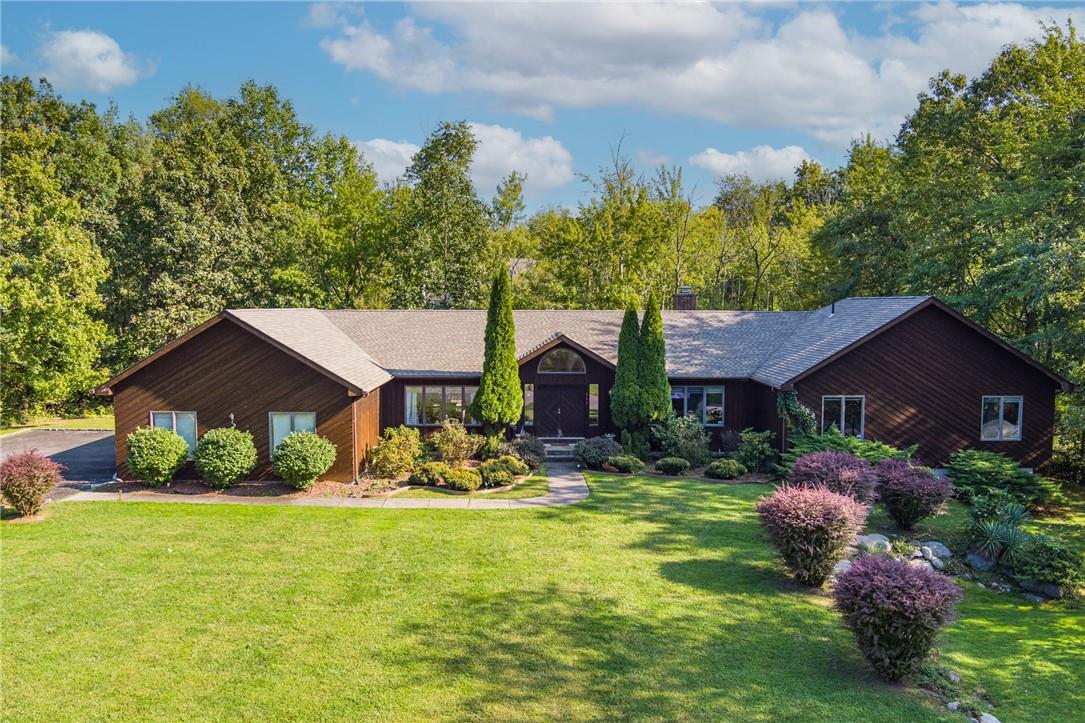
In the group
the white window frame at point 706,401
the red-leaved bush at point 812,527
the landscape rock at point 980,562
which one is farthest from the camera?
the white window frame at point 706,401

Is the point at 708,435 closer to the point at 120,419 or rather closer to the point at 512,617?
the point at 512,617

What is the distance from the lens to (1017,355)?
20.7 m

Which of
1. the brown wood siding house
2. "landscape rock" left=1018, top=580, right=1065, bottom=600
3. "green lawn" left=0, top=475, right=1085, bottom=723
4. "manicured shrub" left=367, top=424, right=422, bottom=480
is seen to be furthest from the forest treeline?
"manicured shrub" left=367, top=424, right=422, bottom=480

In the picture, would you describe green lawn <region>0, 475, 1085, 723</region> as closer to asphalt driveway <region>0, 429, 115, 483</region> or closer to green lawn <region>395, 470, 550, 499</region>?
green lawn <region>395, 470, 550, 499</region>

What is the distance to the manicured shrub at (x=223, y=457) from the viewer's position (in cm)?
1766

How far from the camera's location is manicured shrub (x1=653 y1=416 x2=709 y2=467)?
21.9m

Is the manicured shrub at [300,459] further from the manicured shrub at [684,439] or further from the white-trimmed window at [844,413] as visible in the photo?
the white-trimmed window at [844,413]

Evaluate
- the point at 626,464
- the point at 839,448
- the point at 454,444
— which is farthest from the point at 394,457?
the point at 839,448

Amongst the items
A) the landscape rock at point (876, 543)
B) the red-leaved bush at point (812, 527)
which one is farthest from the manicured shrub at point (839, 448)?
the red-leaved bush at point (812, 527)

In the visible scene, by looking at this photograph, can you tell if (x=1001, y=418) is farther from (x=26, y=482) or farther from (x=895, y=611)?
(x=26, y=482)

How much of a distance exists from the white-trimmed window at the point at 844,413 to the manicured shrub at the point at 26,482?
801 inches

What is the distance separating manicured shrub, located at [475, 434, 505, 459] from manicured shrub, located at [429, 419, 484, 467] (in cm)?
54

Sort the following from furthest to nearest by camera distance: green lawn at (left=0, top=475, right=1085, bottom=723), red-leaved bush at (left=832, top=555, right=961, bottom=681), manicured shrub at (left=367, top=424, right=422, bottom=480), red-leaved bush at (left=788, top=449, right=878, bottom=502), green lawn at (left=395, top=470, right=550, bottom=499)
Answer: manicured shrub at (left=367, top=424, right=422, bottom=480) < green lawn at (left=395, top=470, right=550, bottom=499) < red-leaved bush at (left=788, top=449, right=878, bottom=502) < red-leaved bush at (left=832, top=555, right=961, bottom=681) < green lawn at (left=0, top=475, right=1085, bottom=723)

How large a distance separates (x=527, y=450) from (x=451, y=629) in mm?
11600
